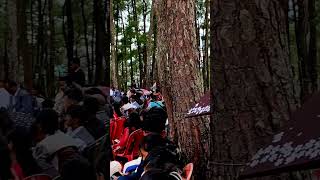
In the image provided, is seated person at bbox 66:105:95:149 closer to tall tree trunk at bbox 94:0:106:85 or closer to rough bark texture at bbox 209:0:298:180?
tall tree trunk at bbox 94:0:106:85

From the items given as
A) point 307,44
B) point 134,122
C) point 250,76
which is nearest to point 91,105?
point 307,44

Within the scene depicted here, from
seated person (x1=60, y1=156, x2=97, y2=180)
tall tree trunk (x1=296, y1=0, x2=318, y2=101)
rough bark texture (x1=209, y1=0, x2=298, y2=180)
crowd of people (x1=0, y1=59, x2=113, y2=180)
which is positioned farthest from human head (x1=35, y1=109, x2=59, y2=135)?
rough bark texture (x1=209, y1=0, x2=298, y2=180)

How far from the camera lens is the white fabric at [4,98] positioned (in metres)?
1.48

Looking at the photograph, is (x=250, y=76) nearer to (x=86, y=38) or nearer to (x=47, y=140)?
(x=86, y=38)

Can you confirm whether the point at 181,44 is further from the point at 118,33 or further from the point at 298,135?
the point at 118,33

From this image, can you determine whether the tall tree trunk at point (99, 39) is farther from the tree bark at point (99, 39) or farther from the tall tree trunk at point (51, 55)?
the tall tree trunk at point (51, 55)

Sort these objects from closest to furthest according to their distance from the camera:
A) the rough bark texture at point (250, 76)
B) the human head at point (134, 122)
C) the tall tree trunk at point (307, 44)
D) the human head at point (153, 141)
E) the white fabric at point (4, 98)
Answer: the white fabric at point (4, 98), the tall tree trunk at point (307, 44), the rough bark texture at point (250, 76), the human head at point (153, 141), the human head at point (134, 122)

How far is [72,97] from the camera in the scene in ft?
5.32

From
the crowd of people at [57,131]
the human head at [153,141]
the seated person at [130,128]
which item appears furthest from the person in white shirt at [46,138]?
the seated person at [130,128]

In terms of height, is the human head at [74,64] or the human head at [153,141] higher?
the human head at [74,64]

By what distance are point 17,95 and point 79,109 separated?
0.20 m

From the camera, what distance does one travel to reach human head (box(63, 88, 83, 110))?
1604mm

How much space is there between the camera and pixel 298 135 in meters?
1.48

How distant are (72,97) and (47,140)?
0.49 ft
